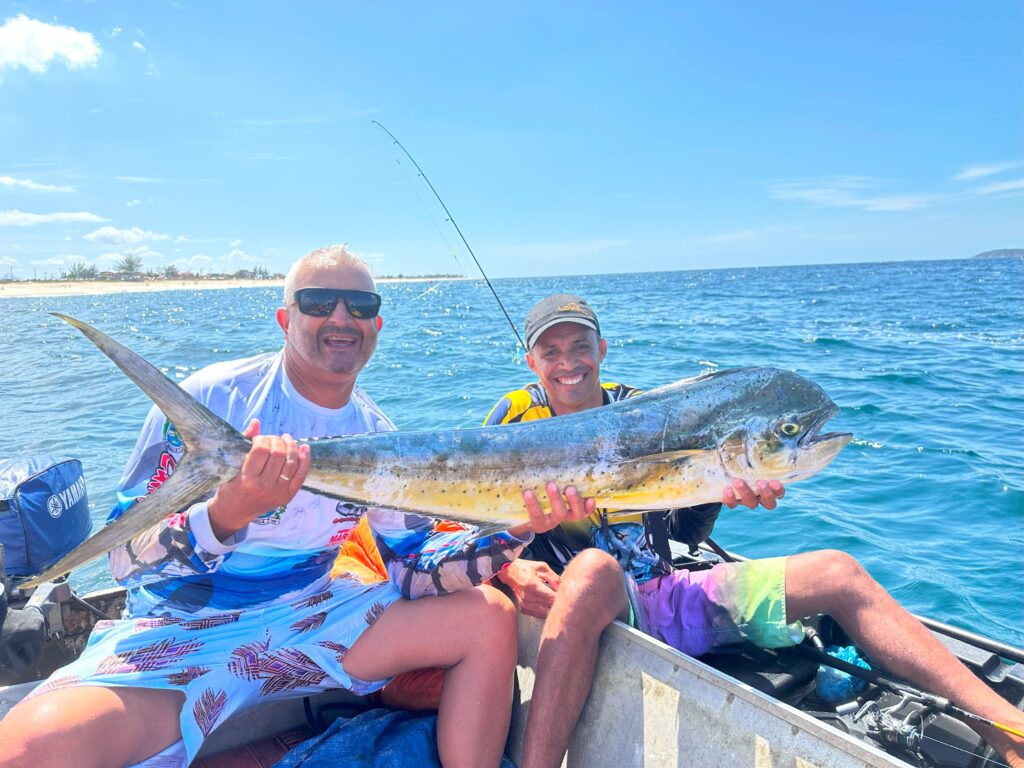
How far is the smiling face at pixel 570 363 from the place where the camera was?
10.9ft

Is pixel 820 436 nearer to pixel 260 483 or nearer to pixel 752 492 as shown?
pixel 752 492

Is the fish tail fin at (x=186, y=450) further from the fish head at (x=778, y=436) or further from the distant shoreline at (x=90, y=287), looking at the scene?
the distant shoreline at (x=90, y=287)

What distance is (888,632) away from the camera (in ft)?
8.46

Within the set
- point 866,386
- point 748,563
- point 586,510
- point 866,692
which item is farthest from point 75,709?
point 866,386

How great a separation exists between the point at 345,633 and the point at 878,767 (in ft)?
5.87

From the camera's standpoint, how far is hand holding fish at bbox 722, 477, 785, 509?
2416mm

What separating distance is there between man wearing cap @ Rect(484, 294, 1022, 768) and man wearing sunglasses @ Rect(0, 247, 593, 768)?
0.24 meters

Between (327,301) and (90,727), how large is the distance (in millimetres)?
1627

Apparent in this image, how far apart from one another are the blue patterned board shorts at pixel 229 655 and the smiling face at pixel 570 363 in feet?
4.05

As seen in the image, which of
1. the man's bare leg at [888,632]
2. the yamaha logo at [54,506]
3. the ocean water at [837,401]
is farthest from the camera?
the ocean water at [837,401]

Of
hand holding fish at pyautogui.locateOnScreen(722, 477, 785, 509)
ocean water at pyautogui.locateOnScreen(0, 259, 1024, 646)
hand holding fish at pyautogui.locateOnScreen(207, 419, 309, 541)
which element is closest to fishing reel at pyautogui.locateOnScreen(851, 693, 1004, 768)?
hand holding fish at pyautogui.locateOnScreen(722, 477, 785, 509)

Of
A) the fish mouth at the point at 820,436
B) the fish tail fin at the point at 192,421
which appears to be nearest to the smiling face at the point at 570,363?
the fish mouth at the point at 820,436

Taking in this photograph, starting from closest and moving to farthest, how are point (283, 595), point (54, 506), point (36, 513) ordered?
point (283, 595), point (36, 513), point (54, 506)

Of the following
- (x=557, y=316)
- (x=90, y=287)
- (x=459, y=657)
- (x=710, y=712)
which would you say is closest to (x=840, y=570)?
(x=710, y=712)
